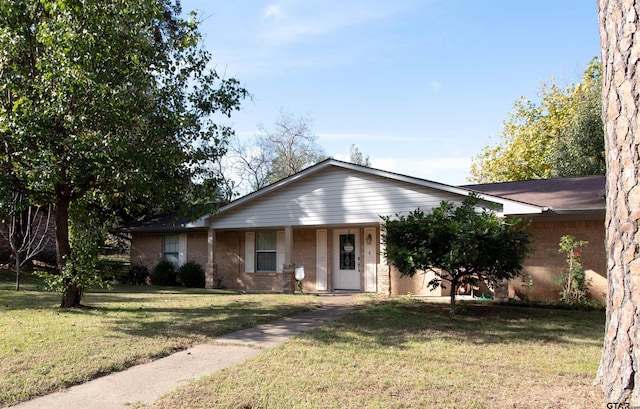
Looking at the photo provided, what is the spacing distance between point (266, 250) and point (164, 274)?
4506 millimetres

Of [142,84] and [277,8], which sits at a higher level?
[277,8]

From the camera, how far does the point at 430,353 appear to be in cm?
639

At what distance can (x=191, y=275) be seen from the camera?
1753 centimetres

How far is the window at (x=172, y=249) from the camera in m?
18.8

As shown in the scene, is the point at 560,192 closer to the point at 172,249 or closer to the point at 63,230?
the point at 63,230

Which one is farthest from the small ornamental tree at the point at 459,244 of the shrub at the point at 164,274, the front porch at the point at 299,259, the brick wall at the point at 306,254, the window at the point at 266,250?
the shrub at the point at 164,274

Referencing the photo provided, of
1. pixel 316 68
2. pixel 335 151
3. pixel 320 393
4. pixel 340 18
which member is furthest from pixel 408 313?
pixel 335 151

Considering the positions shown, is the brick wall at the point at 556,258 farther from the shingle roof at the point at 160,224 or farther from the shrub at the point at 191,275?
the shingle roof at the point at 160,224

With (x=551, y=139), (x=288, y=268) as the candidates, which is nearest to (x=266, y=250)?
(x=288, y=268)

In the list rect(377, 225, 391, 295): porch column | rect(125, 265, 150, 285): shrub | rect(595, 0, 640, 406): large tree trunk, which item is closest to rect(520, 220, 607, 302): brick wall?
rect(377, 225, 391, 295): porch column

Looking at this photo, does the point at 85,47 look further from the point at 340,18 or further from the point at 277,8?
the point at 340,18

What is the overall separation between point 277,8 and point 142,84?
3.60 m

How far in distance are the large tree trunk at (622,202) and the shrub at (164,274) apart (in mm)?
16238

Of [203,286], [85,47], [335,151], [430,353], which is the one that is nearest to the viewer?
[430,353]
